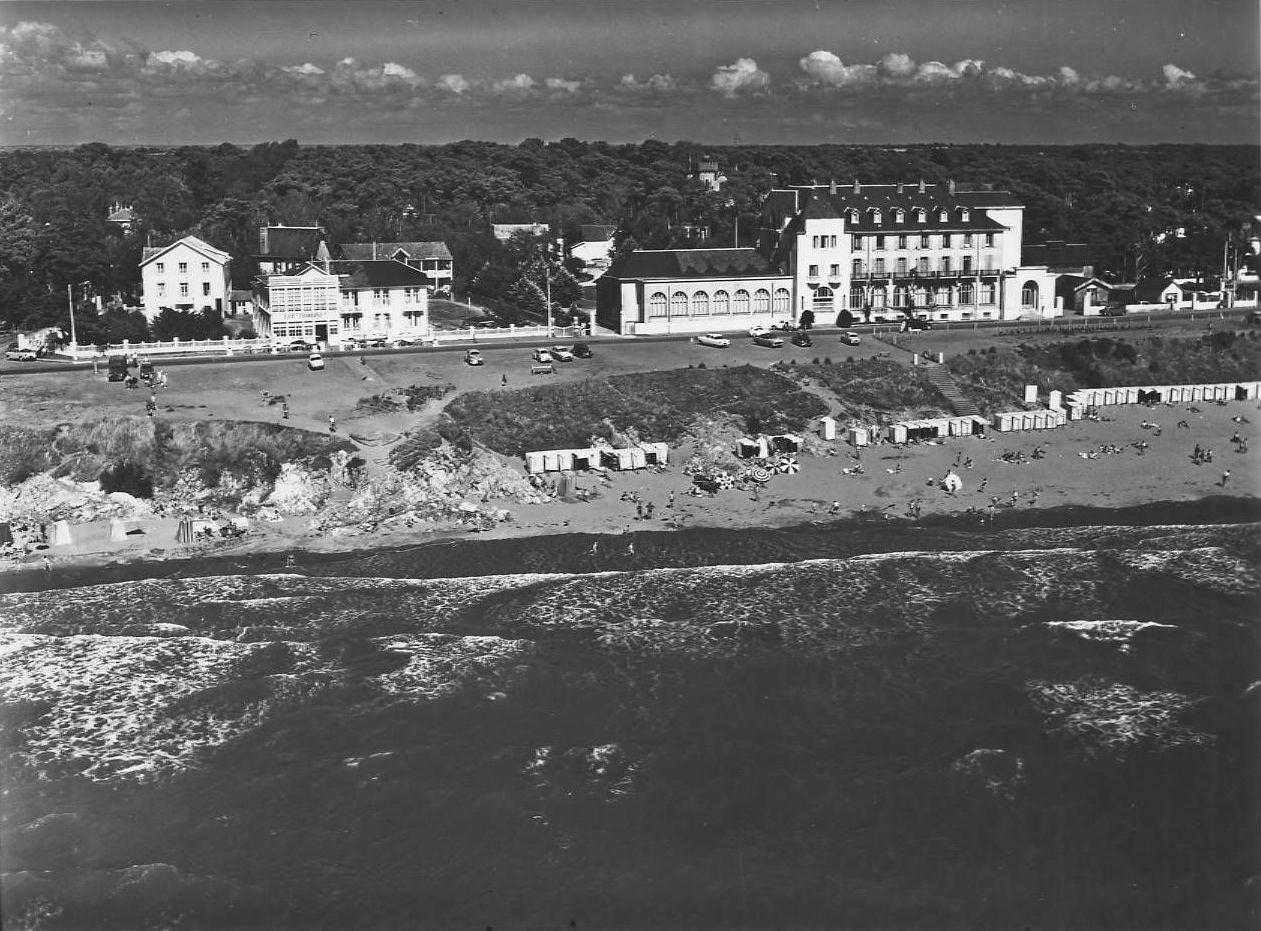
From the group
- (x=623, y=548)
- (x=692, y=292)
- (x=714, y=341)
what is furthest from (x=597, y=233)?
(x=623, y=548)

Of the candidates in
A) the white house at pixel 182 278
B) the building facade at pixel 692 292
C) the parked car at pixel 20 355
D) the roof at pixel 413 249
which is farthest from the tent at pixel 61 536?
the roof at pixel 413 249

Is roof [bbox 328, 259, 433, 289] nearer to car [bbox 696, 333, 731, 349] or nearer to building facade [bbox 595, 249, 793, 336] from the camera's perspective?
building facade [bbox 595, 249, 793, 336]

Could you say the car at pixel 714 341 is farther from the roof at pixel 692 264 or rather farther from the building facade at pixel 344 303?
the building facade at pixel 344 303

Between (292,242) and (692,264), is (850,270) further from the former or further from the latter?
(292,242)

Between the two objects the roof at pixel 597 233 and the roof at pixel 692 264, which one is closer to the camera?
the roof at pixel 692 264

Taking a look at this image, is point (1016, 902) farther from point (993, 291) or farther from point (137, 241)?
point (137, 241)

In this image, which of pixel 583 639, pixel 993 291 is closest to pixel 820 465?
pixel 583 639
